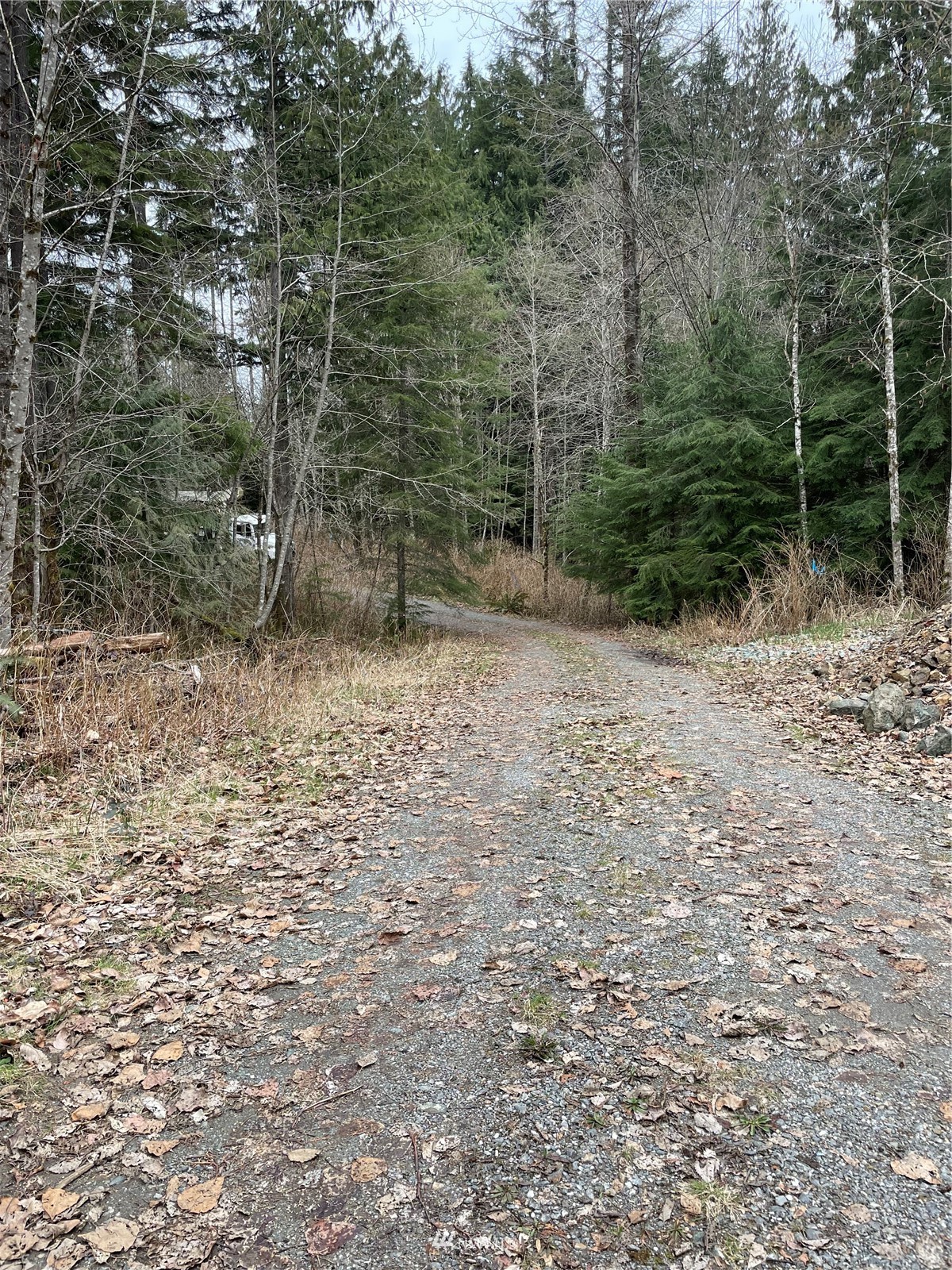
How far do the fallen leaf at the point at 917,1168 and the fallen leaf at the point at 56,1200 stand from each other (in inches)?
97.4

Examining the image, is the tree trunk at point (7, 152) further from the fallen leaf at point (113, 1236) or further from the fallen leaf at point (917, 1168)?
the fallen leaf at point (917, 1168)

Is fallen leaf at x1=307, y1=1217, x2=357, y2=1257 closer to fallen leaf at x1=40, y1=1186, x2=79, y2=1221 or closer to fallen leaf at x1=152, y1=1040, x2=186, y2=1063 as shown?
fallen leaf at x1=40, y1=1186, x2=79, y2=1221

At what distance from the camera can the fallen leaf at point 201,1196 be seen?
2.02 m

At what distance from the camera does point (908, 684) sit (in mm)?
6629

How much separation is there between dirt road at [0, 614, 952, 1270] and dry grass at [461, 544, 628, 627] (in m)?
13.2

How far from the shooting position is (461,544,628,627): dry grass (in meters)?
18.5

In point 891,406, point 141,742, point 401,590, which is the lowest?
point 141,742

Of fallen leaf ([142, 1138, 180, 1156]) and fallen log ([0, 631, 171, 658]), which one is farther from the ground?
fallen log ([0, 631, 171, 658])

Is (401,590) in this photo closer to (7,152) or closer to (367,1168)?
(7,152)

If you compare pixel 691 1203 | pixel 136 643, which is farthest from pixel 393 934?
pixel 136 643

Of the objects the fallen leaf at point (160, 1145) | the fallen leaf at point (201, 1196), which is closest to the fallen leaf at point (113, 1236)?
the fallen leaf at point (201, 1196)

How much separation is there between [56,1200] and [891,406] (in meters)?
12.2

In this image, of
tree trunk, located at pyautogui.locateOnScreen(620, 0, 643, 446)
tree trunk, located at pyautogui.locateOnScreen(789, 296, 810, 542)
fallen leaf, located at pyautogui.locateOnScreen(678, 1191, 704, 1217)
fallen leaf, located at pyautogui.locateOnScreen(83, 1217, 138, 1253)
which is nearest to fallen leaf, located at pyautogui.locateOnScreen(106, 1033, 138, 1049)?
fallen leaf, located at pyautogui.locateOnScreen(83, 1217, 138, 1253)

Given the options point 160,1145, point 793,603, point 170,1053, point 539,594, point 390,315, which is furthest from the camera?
point 539,594
